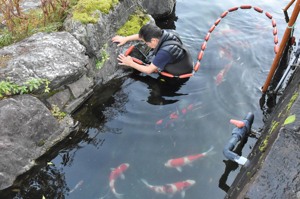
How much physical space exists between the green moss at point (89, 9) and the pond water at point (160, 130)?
1.66 meters

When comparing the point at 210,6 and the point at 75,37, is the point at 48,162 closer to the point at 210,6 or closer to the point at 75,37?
the point at 75,37

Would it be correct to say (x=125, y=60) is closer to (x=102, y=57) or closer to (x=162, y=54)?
(x=102, y=57)

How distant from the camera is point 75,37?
24.1ft

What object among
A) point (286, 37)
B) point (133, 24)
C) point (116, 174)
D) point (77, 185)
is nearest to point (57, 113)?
point (77, 185)

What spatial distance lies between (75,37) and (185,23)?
492 cm

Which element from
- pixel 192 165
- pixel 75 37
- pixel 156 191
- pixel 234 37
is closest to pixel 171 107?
pixel 192 165

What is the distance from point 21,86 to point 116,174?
2510 millimetres

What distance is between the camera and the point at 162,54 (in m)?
7.40

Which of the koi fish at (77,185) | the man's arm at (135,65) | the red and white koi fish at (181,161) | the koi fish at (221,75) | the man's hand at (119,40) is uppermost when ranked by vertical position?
the man's hand at (119,40)

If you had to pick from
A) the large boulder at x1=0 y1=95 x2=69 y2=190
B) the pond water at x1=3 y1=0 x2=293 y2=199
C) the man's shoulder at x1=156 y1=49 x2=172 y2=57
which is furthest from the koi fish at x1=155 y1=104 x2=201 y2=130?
the large boulder at x1=0 y1=95 x2=69 y2=190

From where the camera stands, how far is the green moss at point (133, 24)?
8.56 metres

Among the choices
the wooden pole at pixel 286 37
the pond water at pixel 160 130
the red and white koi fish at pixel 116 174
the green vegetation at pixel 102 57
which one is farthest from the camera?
the green vegetation at pixel 102 57

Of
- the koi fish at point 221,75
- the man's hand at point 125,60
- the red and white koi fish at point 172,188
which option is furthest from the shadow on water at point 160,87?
the red and white koi fish at point 172,188

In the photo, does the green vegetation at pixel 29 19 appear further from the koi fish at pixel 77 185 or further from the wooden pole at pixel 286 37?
the wooden pole at pixel 286 37
